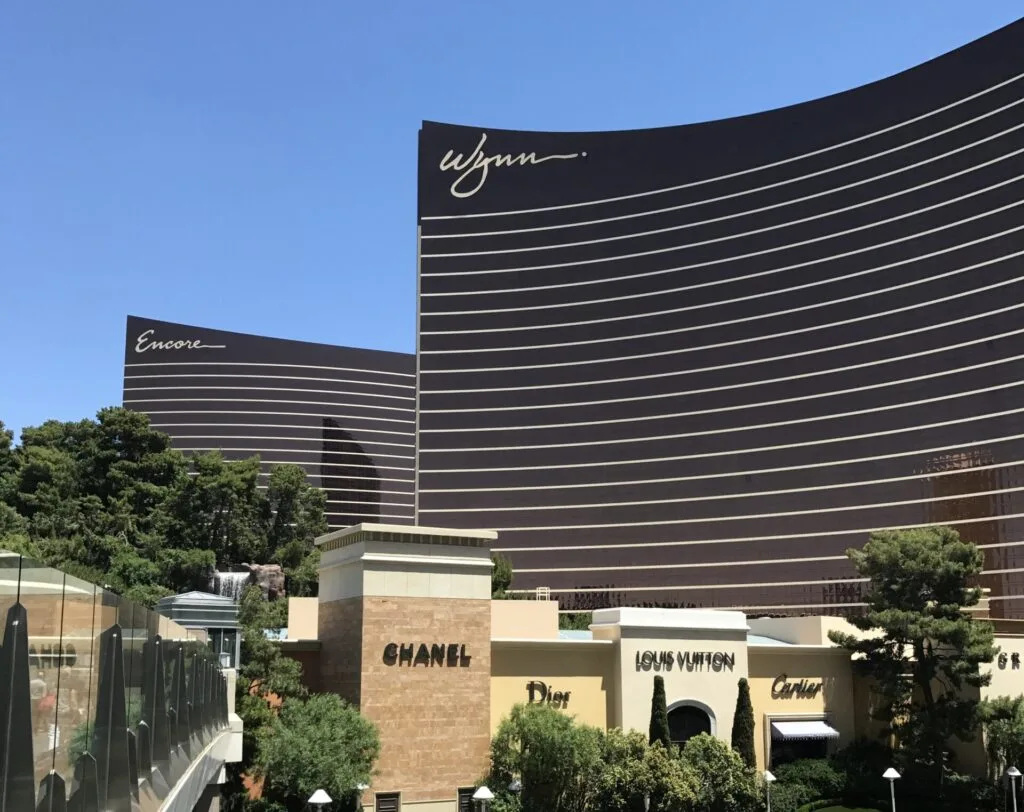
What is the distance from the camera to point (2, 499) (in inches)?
2420

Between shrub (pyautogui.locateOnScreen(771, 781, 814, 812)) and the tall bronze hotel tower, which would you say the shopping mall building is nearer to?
shrub (pyautogui.locateOnScreen(771, 781, 814, 812))

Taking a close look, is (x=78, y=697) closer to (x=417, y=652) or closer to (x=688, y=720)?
(x=417, y=652)

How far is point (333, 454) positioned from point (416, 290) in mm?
28948

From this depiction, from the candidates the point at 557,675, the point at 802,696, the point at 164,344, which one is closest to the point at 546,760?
the point at 557,675

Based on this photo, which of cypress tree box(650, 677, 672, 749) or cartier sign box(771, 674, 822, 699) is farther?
cartier sign box(771, 674, 822, 699)

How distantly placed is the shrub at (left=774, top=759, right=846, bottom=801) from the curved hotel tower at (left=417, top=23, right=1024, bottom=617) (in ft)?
125

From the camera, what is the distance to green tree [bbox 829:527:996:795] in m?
38.4

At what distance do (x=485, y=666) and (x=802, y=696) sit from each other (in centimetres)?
1561

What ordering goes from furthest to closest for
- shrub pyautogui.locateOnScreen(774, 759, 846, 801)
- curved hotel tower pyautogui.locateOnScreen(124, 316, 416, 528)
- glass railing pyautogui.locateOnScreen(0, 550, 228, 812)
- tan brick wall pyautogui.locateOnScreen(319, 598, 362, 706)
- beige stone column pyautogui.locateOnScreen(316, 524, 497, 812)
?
curved hotel tower pyautogui.locateOnScreen(124, 316, 416, 528), shrub pyautogui.locateOnScreen(774, 759, 846, 801), tan brick wall pyautogui.locateOnScreen(319, 598, 362, 706), beige stone column pyautogui.locateOnScreen(316, 524, 497, 812), glass railing pyautogui.locateOnScreen(0, 550, 228, 812)

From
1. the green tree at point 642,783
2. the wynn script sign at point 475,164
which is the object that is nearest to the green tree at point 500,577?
the green tree at point 642,783

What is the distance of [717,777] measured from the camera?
106 ft

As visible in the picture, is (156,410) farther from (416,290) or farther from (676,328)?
(676,328)

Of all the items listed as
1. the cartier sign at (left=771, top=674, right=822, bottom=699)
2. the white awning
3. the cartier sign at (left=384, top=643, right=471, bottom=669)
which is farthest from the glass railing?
the cartier sign at (left=771, top=674, right=822, bottom=699)

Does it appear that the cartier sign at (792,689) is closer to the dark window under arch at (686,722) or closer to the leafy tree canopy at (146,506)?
the dark window under arch at (686,722)
